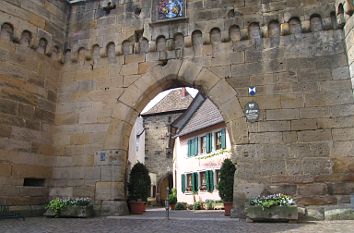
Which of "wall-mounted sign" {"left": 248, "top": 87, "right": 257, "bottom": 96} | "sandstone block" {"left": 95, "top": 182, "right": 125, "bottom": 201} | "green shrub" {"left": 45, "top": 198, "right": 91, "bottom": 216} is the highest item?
"wall-mounted sign" {"left": 248, "top": 87, "right": 257, "bottom": 96}

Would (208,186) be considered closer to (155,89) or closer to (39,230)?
(155,89)

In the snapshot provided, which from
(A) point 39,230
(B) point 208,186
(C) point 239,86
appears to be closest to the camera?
(A) point 39,230

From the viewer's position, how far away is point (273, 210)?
6402 millimetres

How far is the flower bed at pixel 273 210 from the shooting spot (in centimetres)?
633

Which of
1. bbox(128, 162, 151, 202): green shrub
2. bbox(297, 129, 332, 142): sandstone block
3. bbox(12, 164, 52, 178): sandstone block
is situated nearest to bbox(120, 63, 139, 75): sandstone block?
bbox(128, 162, 151, 202): green shrub

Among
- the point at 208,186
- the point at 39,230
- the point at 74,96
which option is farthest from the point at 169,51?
the point at 208,186

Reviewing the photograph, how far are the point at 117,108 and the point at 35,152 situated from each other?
2.21 meters

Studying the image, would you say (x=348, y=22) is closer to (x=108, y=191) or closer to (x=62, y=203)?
(x=108, y=191)

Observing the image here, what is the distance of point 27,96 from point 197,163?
11996mm

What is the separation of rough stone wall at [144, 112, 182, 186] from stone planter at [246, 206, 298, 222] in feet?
61.2

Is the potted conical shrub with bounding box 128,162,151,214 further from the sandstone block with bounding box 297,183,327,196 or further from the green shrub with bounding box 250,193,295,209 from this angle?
the sandstone block with bounding box 297,183,327,196

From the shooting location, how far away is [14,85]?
26.6ft

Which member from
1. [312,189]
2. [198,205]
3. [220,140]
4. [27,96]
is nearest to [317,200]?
[312,189]

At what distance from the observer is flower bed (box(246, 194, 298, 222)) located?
249 inches
